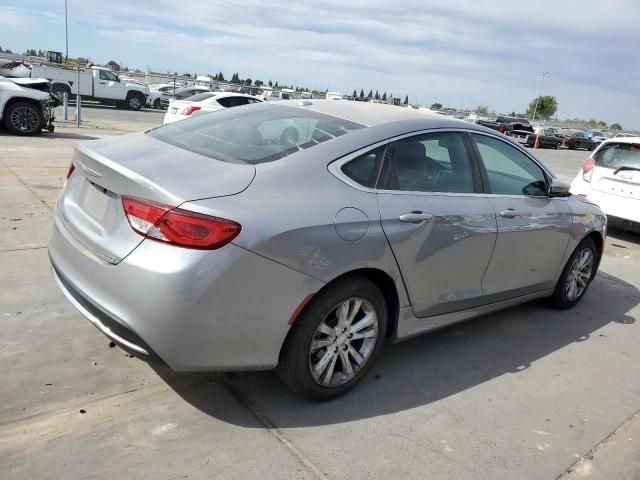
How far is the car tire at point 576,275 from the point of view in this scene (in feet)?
16.0

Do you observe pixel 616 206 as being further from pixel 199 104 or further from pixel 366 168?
pixel 199 104

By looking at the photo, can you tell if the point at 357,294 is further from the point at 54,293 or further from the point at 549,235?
the point at 54,293

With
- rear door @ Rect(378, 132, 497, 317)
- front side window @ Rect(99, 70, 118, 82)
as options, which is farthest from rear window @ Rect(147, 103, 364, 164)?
front side window @ Rect(99, 70, 118, 82)

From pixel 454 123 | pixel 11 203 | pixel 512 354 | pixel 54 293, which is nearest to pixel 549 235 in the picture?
pixel 512 354

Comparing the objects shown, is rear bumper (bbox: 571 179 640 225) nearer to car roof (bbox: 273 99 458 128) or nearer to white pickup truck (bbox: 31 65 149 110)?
car roof (bbox: 273 99 458 128)

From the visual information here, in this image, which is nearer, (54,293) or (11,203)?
(54,293)

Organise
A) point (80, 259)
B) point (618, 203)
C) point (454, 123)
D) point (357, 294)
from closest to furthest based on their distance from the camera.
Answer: point (80, 259), point (357, 294), point (454, 123), point (618, 203)

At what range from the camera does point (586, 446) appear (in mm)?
3057

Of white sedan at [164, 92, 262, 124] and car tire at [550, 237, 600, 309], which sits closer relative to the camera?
car tire at [550, 237, 600, 309]

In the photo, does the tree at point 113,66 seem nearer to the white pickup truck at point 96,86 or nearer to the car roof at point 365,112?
the white pickup truck at point 96,86

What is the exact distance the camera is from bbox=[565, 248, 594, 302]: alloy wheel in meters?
4.98

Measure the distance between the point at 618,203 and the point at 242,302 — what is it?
722cm

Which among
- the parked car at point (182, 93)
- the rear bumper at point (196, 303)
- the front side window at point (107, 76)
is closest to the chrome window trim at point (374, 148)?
the rear bumper at point (196, 303)

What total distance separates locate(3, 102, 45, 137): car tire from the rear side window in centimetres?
1155
